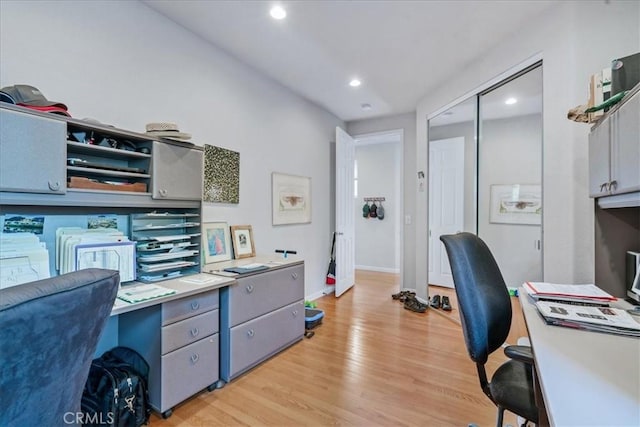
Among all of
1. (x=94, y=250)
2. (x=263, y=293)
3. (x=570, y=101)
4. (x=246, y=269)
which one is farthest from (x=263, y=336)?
(x=570, y=101)

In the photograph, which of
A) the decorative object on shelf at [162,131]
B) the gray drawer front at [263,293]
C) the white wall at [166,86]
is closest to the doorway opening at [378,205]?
the white wall at [166,86]

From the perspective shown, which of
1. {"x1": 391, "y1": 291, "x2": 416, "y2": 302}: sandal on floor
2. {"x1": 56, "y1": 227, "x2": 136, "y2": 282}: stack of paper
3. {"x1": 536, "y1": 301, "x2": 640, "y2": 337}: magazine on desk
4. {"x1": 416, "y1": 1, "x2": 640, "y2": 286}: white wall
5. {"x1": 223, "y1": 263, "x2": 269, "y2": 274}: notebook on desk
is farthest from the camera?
{"x1": 391, "y1": 291, "x2": 416, "y2": 302}: sandal on floor

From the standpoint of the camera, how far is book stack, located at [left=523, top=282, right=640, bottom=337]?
1132 millimetres

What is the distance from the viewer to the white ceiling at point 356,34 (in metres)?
2.21

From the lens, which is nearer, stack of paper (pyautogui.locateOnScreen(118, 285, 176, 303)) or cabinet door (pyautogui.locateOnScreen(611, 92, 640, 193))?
cabinet door (pyautogui.locateOnScreen(611, 92, 640, 193))

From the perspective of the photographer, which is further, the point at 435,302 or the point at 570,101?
the point at 435,302

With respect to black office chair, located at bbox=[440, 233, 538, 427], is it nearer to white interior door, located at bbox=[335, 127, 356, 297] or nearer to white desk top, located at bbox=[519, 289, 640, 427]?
white desk top, located at bbox=[519, 289, 640, 427]

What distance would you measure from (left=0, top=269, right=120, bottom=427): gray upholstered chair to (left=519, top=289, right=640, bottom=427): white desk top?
3.81ft

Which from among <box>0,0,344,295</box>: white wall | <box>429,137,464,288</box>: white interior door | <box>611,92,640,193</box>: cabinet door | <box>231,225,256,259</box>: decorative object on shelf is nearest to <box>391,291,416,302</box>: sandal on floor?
<box>429,137,464,288</box>: white interior door

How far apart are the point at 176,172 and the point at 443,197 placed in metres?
3.44

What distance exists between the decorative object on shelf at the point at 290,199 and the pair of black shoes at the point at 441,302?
1.96 metres

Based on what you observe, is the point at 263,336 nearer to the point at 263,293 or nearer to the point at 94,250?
the point at 263,293

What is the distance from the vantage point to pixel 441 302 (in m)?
3.90

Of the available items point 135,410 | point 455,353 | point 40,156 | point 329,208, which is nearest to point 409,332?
point 455,353
